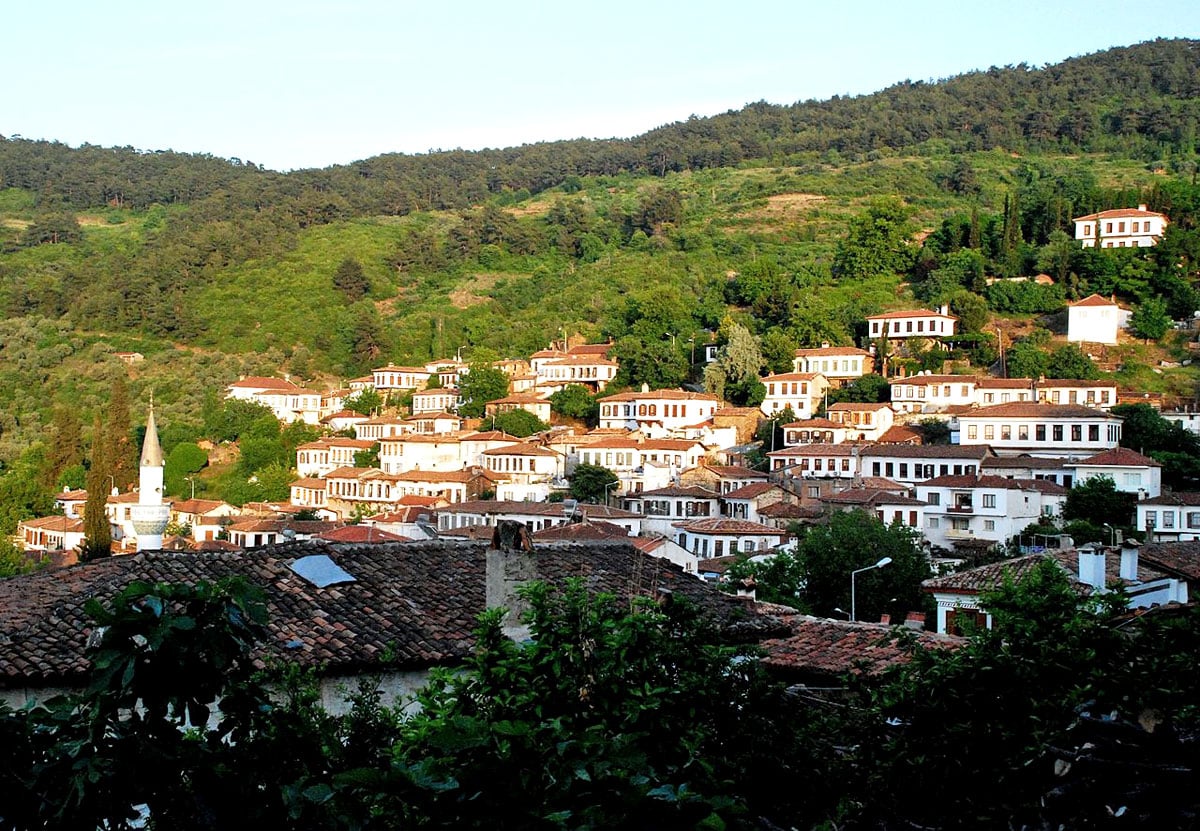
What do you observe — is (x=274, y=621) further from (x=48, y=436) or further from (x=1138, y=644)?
(x=48, y=436)

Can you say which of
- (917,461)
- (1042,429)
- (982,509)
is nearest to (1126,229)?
(1042,429)

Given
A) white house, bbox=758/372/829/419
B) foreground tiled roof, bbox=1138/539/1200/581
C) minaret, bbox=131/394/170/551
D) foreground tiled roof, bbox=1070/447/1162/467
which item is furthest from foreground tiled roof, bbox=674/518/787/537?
minaret, bbox=131/394/170/551

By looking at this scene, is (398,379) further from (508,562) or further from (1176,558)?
(508,562)

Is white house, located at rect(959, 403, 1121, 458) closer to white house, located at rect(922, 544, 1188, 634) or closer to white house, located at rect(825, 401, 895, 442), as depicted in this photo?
white house, located at rect(825, 401, 895, 442)

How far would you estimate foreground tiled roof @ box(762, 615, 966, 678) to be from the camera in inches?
408

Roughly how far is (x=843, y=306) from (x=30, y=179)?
105 m

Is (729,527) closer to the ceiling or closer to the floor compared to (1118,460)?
closer to the floor

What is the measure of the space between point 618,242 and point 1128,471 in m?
61.7

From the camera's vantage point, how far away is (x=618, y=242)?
10000 centimetres

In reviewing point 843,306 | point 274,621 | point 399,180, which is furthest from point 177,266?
point 274,621

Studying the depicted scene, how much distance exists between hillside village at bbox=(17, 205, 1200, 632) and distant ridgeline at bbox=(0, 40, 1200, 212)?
54.1 m

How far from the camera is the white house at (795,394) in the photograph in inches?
2276

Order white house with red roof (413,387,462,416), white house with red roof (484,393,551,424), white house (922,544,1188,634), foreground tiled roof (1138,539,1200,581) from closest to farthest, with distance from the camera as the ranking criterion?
white house (922,544,1188,634), foreground tiled roof (1138,539,1200,581), white house with red roof (484,393,551,424), white house with red roof (413,387,462,416)

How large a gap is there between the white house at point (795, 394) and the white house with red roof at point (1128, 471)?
52.0 ft
